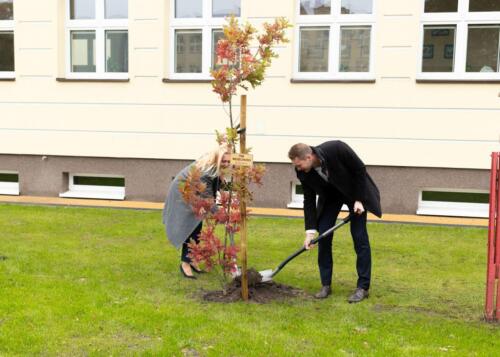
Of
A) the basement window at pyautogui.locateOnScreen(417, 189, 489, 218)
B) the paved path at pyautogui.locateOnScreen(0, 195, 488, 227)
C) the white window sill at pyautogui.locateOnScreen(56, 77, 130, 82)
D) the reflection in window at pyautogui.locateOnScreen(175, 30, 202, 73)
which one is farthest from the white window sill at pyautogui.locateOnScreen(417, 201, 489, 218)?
the white window sill at pyautogui.locateOnScreen(56, 77, 130, 82)

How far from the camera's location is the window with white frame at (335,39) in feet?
33.3

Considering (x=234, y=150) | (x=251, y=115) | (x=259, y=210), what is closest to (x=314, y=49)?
(x=251, y=115)

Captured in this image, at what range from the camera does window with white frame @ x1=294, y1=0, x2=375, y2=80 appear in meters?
10.2

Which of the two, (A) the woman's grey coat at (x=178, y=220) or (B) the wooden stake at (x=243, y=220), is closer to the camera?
(B) the wooden stake at (x=243, y=220)

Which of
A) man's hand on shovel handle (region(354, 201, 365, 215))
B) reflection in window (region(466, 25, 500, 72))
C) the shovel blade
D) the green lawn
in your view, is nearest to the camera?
the green lawn

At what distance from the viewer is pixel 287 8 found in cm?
1014

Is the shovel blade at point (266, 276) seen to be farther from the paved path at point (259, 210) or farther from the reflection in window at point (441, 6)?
the reflection in window at point (441, 6)

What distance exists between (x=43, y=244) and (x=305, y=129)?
4.81 meters

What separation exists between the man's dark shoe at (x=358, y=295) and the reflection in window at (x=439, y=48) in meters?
5.57

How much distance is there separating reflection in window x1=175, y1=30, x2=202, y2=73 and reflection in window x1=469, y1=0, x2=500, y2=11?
4.74 meters

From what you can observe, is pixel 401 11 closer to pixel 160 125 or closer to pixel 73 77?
pixel 160 125

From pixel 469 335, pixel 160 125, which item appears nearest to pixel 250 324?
pixel 469 335

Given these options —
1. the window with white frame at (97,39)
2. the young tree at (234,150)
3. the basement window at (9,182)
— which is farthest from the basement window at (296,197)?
the basement window at (9,182)

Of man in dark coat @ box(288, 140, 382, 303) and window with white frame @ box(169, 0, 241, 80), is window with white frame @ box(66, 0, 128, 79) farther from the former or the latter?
man in dark coat @ box(288, 140, 382, 303)
